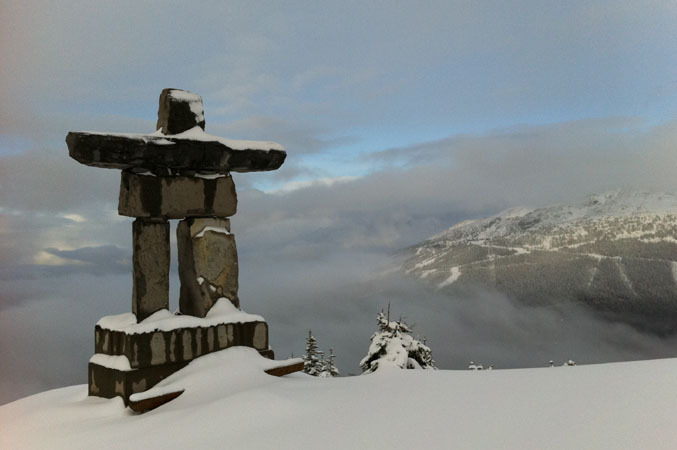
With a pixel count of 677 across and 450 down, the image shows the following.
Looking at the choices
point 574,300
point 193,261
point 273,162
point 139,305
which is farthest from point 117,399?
point 574,300

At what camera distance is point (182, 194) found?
7.89 meters

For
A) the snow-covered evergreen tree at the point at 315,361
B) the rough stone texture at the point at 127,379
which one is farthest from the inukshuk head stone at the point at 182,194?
the snow-covered evergreen tree at the point at 315,361

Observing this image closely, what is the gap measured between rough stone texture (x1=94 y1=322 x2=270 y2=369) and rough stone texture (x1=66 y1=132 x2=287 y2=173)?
2.39m

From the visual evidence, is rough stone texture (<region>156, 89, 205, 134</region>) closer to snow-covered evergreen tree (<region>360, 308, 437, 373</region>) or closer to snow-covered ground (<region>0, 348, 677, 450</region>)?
snow-covered ground (<region>0, 348, 677, 450</region>)

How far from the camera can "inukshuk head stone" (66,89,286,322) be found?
7.47 m

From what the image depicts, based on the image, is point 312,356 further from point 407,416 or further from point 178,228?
point 407,416

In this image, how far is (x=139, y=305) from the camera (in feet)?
25.1

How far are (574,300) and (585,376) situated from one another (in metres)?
88.7

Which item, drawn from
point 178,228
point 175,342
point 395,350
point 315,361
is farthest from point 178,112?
point 315,361

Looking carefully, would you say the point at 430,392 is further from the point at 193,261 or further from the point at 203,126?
the point at 203,126

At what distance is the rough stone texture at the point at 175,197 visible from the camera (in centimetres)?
757

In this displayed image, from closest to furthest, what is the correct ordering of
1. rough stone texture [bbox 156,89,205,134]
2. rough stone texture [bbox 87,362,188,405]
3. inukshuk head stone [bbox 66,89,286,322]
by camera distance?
rough stone texture [bbox 87,362,188,405]
inukshuk head stone [bbox 66,89,286,322]
rough stone texture [bbox 156,89,205,134]

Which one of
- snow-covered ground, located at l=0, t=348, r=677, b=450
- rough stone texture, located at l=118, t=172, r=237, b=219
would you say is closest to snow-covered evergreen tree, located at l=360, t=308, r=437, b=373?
rough stone texture, located at l=118, t=172, r=237, b=219

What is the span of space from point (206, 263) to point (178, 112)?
2.37 metres
